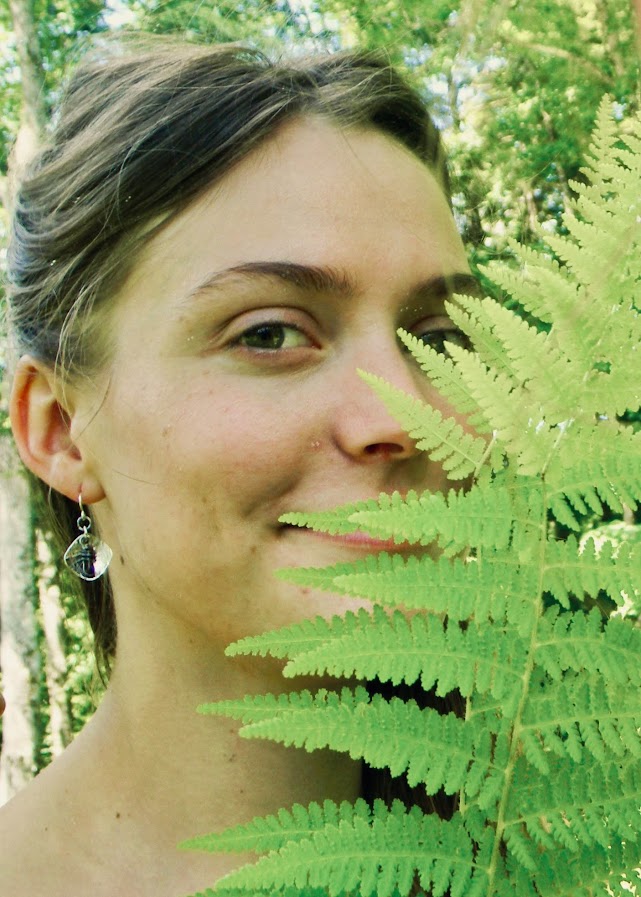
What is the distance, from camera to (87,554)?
216 centimetres

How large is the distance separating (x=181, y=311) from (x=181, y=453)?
0.92 feet

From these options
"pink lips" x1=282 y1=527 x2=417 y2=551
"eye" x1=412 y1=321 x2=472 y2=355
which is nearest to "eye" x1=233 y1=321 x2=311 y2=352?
"eye" x1=412 y1=321 x2=472 y2=355

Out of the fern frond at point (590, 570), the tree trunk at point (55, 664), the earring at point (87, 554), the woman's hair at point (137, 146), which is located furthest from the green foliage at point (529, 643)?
the tree trunk at point (55, 664)

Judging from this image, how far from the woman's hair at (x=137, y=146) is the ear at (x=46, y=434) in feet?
0.20

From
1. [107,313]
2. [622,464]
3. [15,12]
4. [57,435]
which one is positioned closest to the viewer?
[622,464]

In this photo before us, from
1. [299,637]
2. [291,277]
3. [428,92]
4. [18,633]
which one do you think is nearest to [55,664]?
[18,633]

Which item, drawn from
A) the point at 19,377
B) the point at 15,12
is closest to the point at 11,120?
the point at 15,12

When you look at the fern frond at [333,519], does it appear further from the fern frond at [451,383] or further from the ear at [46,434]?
the ear at [46,434]

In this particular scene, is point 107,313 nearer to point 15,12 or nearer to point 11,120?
point 15,12

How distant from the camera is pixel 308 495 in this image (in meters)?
1.46

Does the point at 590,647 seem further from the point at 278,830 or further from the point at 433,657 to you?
the point at 278,830

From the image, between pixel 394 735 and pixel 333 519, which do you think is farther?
pixel 333 519

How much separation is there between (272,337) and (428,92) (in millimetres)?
1039

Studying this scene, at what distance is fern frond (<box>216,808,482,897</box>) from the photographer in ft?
2.11
